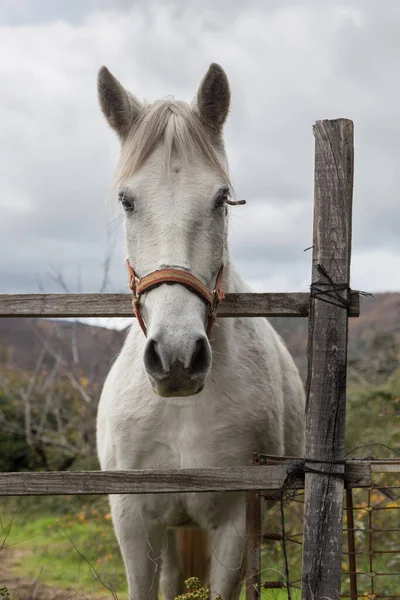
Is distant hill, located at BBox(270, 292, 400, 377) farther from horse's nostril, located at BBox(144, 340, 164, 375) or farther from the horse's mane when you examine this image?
horse's nostril, located at BBox(144, 340, 164, 375)

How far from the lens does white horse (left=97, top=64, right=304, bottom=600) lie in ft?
9.36

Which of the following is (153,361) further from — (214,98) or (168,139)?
(214,98)

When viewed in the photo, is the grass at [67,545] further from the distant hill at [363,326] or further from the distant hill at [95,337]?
the distant hill at [363,326]

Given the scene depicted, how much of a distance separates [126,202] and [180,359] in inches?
36.2

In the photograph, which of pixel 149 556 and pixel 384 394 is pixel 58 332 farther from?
pixel 149 556

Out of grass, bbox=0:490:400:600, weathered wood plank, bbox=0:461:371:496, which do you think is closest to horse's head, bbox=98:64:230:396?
weathered wood plank, bbox=0:461:371:496

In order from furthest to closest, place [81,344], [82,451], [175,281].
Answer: [81,344] < [82,451] < [175,281]

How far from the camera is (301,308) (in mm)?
2988

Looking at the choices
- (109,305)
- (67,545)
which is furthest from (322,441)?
(67,545)

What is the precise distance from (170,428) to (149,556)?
692 mm

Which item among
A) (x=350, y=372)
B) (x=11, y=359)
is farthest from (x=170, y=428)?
(x=11, y=359)

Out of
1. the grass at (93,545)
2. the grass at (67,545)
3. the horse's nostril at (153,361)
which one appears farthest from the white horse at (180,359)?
the grass at (67,545)

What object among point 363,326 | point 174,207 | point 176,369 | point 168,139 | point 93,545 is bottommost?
point 93,545

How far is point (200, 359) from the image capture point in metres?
2.71
